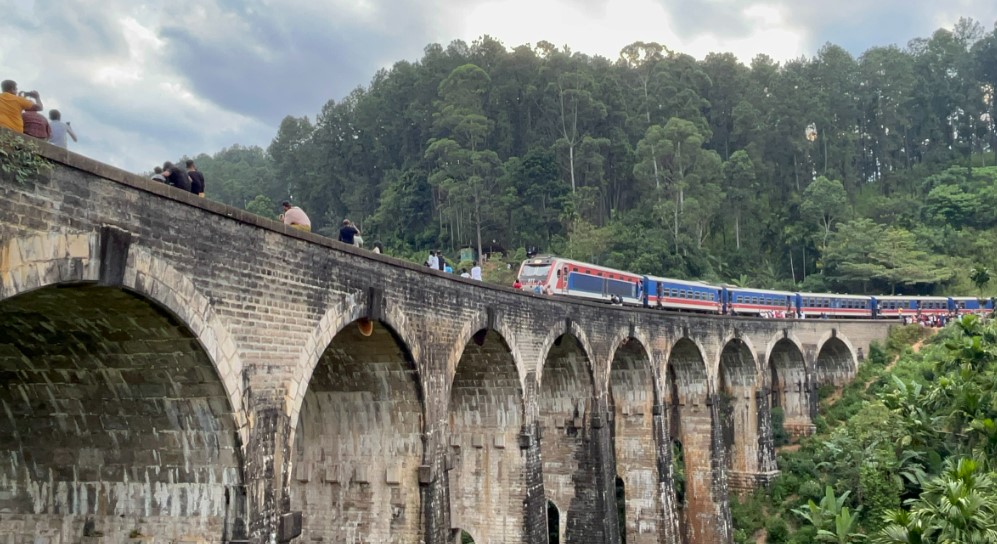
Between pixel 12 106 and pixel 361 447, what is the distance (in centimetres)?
827

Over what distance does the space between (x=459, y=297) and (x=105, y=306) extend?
752cm

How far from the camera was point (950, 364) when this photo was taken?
67.9 feet

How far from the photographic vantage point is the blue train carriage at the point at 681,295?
28828 millimetres

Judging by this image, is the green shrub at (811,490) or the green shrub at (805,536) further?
the green shrub at (811,490)

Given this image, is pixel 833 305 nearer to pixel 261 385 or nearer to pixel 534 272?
pixel 534 272

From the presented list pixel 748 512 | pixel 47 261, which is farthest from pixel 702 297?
pixel 47 261

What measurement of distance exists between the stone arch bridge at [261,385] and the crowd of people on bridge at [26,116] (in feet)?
2.68

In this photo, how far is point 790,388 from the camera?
36.3 meters

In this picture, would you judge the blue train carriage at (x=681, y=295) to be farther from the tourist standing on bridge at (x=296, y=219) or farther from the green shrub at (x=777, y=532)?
the tourist standing on bridge at (x=296, y=219)

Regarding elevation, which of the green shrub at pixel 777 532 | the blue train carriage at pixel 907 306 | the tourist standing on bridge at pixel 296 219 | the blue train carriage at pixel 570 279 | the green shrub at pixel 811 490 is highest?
the blue train carriage at pixel 907 306

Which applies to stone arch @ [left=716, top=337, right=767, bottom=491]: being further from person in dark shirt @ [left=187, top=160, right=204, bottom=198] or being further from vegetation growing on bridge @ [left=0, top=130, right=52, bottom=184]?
vegetation growing on bridge @ [left=0, top=130, right=52, bottom=184]

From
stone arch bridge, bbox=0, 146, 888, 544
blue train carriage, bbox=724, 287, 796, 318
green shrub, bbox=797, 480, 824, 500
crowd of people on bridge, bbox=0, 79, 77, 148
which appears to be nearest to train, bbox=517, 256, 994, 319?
blue train carriage, bbox=724, 287, 796, 318

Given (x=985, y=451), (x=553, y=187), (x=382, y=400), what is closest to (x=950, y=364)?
(x=985, y=451)

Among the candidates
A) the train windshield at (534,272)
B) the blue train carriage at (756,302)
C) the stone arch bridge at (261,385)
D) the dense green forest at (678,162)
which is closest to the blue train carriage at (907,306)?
the dense green forest at (678,162)
